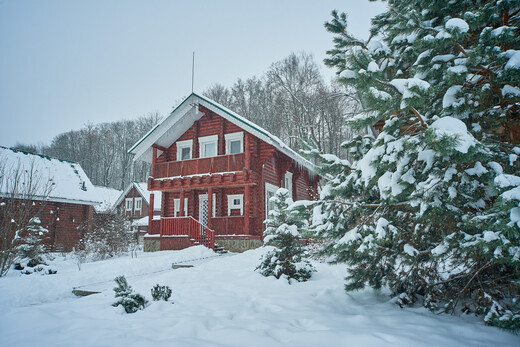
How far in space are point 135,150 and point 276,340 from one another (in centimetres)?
1494

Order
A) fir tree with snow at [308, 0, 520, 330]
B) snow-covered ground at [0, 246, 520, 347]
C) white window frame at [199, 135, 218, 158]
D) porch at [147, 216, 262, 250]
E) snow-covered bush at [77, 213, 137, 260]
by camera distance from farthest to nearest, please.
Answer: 1. white window frame at [199, 135, 218, 158]
2. porch at [147, 216, 262, 250]
3. snow-covered bush at [77, 213, 137, 260]
4. snow-covered ground at [0, 246, 520, 347]
5. fir tree with snow at [308, 0, 520, 330]

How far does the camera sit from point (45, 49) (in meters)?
18.8

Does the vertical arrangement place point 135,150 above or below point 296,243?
above

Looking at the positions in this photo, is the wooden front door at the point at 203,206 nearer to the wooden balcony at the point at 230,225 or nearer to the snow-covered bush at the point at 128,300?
the wooden balcony at the point at 230,225

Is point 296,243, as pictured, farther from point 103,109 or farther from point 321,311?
point 103,109

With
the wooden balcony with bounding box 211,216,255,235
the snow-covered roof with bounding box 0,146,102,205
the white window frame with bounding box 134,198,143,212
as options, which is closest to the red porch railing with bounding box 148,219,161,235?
the wooden balcony with bounding box 211,216,255,235

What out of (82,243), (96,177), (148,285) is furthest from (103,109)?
(148,285)

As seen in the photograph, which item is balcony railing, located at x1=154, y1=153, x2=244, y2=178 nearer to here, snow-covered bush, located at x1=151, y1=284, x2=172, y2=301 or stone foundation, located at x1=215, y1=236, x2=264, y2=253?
stone foundation, located at x1=215, y1=236, x2=264, y2=253

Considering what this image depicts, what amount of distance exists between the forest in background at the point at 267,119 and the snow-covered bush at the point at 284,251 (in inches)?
330

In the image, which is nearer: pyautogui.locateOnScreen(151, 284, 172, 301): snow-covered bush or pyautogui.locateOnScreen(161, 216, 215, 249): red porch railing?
pyautogui.locateOnScreen(151, 284, 172, 301): snow-covered bush

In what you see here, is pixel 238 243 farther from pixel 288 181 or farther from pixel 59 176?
pixel 59 176

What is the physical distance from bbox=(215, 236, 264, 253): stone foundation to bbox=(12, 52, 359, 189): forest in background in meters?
5.42

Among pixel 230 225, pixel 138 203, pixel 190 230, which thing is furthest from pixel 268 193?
pixel 138 203

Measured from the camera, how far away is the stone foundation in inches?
527
